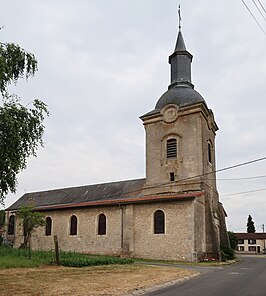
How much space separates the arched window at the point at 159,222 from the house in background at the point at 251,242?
53.2 meters

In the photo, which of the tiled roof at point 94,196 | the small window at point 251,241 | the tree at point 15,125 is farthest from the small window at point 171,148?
the small window at point 251,241

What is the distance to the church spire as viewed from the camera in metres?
34.4

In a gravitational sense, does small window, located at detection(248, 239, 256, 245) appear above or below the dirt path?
below

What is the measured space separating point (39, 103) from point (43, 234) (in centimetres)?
2701

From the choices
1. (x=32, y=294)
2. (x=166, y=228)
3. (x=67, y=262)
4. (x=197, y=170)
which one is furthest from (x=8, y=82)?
(x=197, y=170)

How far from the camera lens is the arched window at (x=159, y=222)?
28.0 metres

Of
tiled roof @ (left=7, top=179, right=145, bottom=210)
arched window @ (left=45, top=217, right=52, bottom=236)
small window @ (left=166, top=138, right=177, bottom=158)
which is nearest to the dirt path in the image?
small window @ (left=166, top=138, right=177, bottom=158)

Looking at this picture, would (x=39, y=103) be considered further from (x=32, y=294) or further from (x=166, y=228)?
(x=166, y=228)

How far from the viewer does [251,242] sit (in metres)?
78.2

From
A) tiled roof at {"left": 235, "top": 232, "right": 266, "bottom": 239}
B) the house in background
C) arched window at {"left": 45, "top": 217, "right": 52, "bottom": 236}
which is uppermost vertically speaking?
arched window at {"left": 45, "top": 217, "right": 52, "bottom": 236}

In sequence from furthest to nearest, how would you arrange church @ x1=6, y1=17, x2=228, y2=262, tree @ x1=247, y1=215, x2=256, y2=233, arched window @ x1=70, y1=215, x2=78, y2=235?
tree @ x1=247, y1=215, x2=256, y2=233
arched window @ x1=70, y1=215, x2=78, y2=235
church @ x1=6, y1=17, x2=228, y2=262

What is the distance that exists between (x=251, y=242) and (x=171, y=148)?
54.7 meters

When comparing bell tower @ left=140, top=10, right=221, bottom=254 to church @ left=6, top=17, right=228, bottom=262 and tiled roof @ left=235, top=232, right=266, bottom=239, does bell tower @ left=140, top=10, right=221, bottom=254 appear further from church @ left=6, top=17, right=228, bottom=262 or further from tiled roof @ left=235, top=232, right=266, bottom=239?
tiled roof @ left=235, top=232, right=266, bottom=239

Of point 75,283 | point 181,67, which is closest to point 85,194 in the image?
point 181,67
